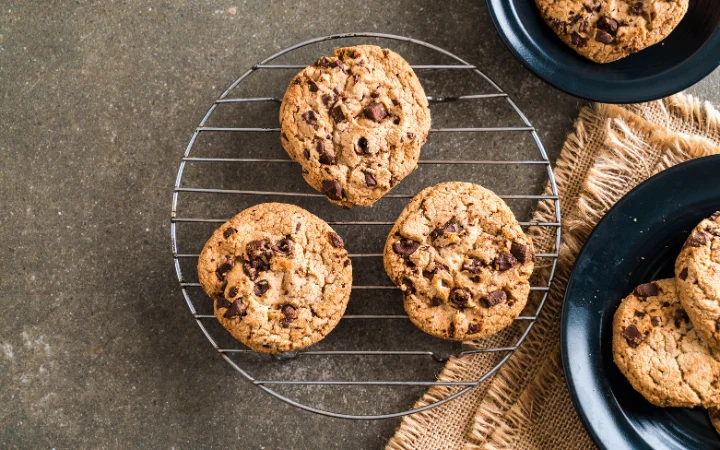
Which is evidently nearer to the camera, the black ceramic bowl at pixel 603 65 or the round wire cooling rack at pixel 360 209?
the black ceramic bowl at pixel 603 65

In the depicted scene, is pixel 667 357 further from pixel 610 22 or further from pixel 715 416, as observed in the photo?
pixel 610 22

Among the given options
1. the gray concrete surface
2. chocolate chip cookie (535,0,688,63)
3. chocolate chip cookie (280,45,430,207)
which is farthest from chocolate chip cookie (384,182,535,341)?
chocolate chip cookie (535,0,688,63)

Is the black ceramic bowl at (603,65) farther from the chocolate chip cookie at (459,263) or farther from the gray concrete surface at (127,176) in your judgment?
the chocolate chip cookie at (459,263)

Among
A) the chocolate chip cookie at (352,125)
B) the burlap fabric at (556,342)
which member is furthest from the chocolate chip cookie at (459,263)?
the burlap fabric at (556,342)

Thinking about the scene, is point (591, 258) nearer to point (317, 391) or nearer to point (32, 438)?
point (317, 391)

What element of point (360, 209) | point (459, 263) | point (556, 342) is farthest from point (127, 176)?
point (556, 342)
